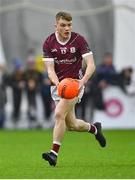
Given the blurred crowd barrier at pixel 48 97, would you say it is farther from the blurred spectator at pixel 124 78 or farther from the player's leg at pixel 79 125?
the player's leg at pixel 79 125

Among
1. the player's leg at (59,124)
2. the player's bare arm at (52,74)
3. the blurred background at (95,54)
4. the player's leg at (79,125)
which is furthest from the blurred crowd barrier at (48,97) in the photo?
the player's leg at (59,124)

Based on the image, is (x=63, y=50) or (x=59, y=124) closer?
(x=59, y=124)

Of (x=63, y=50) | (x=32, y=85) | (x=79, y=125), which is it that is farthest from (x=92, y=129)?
(x=32, y=85)

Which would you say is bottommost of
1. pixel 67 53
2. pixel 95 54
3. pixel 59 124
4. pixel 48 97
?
pixel 48 97

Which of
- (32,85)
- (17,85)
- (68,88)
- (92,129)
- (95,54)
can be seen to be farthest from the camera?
(95,54)

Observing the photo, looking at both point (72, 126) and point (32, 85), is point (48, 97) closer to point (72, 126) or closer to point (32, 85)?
point (32, 85)

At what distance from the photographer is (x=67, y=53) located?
12.1m

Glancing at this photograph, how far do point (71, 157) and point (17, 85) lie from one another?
10.4 m

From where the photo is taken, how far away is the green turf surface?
1081cm

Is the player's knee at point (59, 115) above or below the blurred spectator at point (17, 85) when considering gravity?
above

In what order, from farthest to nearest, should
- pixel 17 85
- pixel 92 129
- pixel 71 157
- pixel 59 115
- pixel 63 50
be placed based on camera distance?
pixel 17 85
pixel 71 157
pixel 92 129
pixel 63 50
pixel 59 115

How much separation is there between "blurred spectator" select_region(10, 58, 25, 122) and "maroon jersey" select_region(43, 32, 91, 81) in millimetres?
11567

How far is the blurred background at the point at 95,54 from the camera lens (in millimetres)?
23812

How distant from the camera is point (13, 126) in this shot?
23969 mm
